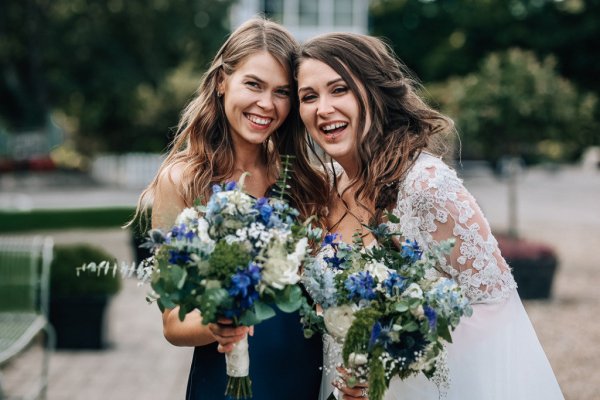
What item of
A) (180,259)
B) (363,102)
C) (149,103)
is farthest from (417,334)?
(149,103)

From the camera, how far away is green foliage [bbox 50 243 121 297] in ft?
24.1

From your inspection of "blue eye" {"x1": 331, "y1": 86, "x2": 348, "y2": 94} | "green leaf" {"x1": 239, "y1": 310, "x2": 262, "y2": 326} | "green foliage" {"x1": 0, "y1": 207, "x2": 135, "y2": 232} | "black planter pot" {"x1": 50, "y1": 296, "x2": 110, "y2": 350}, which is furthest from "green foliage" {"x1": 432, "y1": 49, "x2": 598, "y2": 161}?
"green leaf" {"x1": 239, "y1": 310, "x2": 262, "y2": 326}

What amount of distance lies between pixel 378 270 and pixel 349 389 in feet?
1.47

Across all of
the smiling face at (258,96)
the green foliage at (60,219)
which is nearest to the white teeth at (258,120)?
the smiling face at (258,96)

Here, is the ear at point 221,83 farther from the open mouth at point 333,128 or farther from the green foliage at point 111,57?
the green foliage at point 111,57

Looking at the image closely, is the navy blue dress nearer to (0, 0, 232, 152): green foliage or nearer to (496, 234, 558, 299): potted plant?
(496, 234, 558, 299): potted plant

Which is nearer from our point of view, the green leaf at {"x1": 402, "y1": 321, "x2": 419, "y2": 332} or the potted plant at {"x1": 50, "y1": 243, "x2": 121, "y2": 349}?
the green leaf at {"x1": 402, "y1": 321, "x2": 419, "y2": 332}

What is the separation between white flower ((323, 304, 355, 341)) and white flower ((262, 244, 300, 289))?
0.70ft

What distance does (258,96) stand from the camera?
3.23 meters

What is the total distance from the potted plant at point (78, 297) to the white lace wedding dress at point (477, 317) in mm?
4866

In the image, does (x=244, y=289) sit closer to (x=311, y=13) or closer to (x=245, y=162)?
(x=245, y=162)

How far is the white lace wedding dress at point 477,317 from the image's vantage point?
289cm

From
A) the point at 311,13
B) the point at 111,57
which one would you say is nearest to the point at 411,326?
the point at 111,57

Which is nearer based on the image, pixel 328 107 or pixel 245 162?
pixel 328 107
